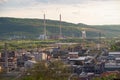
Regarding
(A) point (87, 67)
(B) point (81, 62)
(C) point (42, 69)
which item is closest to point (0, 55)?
(B) point (81, 62)

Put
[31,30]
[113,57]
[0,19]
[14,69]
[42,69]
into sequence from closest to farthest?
1. [42,69]
2. [14,69]
3. [113,57]
4. [31,30]
5. [0,19]

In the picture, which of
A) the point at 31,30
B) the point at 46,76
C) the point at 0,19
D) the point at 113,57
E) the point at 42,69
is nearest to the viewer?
the point at 46,76

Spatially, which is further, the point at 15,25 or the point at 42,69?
the point at 15,25

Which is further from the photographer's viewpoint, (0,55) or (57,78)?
(0,55)

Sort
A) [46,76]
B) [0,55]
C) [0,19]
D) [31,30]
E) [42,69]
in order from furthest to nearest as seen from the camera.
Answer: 1. [0,19]
2. [31,30]
3. [0,55]
4. [42,69]
5. [46,76]

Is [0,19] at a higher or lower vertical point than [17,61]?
higher

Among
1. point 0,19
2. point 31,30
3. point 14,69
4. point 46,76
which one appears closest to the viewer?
point 46,76

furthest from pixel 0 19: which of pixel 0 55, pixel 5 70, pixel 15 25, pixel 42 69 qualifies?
pixel 42 69

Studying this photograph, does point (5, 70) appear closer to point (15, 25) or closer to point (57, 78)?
point (57, 78)

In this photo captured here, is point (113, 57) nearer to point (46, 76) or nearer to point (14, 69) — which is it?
point (14, 69)
